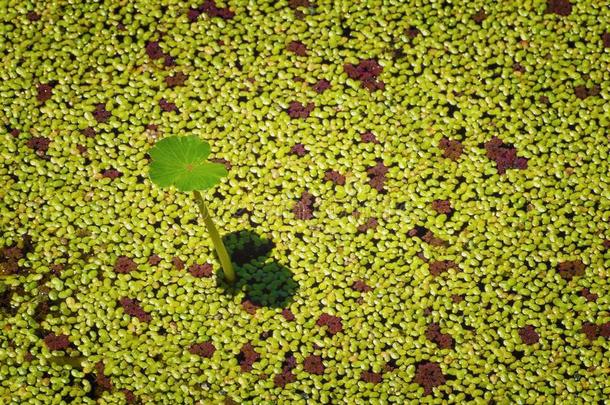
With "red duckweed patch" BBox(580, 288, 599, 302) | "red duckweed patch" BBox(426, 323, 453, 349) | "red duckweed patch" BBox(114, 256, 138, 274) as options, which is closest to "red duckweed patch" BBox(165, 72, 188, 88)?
"red duckweed patch" BBox(114, 256, 138, 274)

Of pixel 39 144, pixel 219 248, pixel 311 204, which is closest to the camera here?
pixel 219 248

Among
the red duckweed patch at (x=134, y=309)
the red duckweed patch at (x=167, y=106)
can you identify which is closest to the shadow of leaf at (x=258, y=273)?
the red duckweed patch at (x=134, y=309)

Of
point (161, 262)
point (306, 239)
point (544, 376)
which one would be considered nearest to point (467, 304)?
point (544, 376)

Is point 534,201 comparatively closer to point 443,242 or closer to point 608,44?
point 443,242

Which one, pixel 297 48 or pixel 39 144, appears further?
pixel 297 48

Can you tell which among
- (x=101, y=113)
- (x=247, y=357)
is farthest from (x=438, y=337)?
(x=101, y=113)

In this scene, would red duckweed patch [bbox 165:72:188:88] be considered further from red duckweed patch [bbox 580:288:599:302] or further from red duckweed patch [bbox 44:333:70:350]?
red duckweed patch [bbox 580:288:599:302]

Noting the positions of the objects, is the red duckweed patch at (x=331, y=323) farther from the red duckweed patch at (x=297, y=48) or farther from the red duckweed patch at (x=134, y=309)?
the red duckweed patch at (x=297, y=48)

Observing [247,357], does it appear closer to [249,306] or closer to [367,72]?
[249,306]
